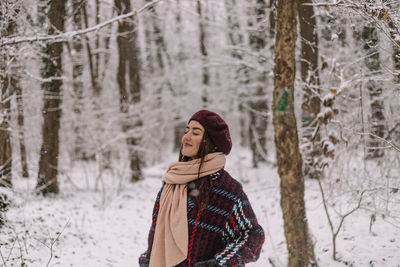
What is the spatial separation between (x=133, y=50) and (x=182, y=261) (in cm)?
1143

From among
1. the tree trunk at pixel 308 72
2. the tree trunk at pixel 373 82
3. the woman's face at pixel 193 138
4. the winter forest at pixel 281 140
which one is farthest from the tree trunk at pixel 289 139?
the woman's face at pixel 193 138

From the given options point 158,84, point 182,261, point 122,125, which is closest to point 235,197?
point 182,261

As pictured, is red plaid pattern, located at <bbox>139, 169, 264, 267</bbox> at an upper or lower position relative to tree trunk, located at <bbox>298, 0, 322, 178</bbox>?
lower

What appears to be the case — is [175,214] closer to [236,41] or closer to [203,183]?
[203,183]

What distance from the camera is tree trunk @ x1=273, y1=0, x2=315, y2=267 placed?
402 cm

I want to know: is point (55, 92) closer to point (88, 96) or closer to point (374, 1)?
point (88, 96)

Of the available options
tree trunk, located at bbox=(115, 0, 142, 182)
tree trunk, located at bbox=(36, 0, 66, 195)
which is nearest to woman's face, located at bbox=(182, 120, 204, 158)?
tree trunk, located at bbox=(36, 0, 66, 195)

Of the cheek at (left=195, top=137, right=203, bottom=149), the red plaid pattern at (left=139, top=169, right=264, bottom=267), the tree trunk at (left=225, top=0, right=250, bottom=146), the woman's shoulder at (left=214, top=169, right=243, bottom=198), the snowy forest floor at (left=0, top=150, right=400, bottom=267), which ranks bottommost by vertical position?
the snowy forest floor at (left=0, top=150, right=400, bottom=267)

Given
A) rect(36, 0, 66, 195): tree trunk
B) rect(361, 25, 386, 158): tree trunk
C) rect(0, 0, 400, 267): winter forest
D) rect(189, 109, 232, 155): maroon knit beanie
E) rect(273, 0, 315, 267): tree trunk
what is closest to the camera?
rect(189, 109, 232, 155): maroon knit beanie

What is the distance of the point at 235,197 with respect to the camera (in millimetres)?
2199

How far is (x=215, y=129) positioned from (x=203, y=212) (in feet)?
1.84

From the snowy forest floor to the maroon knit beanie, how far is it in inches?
86.2

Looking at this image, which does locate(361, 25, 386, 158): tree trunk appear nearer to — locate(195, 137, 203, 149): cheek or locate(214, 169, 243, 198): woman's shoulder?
locate(214, 169, 243, 198): woman's shoulder

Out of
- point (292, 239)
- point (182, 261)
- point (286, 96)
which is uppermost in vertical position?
point (286, 96)
